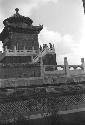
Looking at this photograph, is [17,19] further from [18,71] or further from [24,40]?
[18,71]

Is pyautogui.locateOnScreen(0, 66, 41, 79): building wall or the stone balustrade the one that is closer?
pyautogui.locateOnScreen(0, 66, 41, 79): building wall

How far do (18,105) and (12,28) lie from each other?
26.0 metres

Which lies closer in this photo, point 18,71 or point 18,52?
point 18,71

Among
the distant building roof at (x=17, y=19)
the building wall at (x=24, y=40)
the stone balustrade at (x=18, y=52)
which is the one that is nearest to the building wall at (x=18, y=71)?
the stone balustrade at (x=18, y=52)

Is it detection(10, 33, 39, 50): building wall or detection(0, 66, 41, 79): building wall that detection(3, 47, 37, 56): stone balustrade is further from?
detection(0, 66, 41, 79): building wall

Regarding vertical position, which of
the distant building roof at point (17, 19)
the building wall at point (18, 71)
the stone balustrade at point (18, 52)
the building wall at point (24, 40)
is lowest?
the building wall at point (18, 71)

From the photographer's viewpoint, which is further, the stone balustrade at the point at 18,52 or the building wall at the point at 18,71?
the stone balustrade at the point at 18,52

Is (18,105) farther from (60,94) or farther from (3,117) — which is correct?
(60,94)

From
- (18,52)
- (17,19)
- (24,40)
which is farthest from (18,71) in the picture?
(17,19)

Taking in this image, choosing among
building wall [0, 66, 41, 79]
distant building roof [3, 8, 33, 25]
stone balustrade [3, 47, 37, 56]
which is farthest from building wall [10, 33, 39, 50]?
building wall [0, 66, 41, 79]

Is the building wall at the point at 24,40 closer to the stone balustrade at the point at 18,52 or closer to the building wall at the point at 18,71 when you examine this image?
the stone balustrade at the point at 18,52

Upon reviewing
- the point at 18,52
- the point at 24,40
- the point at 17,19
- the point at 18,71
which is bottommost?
the point at 18,71

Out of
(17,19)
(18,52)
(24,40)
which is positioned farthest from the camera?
(17,19)

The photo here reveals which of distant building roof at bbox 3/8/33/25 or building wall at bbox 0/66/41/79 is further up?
distant building roof at bbox 3/8/33/25
